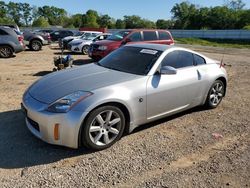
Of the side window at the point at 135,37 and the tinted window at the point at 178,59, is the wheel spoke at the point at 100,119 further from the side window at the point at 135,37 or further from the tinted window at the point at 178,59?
the side window at the point at 135,37

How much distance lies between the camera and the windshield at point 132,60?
502 cm

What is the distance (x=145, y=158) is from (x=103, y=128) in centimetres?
75

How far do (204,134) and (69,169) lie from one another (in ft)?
8.19

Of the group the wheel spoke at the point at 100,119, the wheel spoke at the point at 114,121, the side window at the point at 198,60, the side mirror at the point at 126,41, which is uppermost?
the side mirror at the point at 126,41

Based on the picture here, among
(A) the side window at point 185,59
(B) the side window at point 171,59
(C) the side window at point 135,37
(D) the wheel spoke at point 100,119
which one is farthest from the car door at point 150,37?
(D) the wheel spoke at point 100,119

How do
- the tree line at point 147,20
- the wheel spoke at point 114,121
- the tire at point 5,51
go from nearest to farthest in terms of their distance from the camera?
the wheel spoke at point 114,121 < the tire at point 5,51 < the tree line at point 147,20

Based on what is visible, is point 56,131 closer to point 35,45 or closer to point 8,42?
point 8,42

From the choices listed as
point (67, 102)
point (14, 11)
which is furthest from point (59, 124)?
point (14, 11)

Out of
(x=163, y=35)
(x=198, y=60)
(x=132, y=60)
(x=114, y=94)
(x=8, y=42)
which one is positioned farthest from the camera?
(x=8, y=42)

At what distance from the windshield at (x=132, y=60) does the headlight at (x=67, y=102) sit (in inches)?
46.2

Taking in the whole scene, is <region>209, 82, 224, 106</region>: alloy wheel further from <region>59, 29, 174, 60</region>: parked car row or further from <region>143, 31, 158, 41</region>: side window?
<region>143, 31, 158, 41</region>: side window

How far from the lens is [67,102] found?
404 cm

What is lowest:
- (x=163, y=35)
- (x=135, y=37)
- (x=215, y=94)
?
(x=215, y=94)

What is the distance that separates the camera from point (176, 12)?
110562mm
